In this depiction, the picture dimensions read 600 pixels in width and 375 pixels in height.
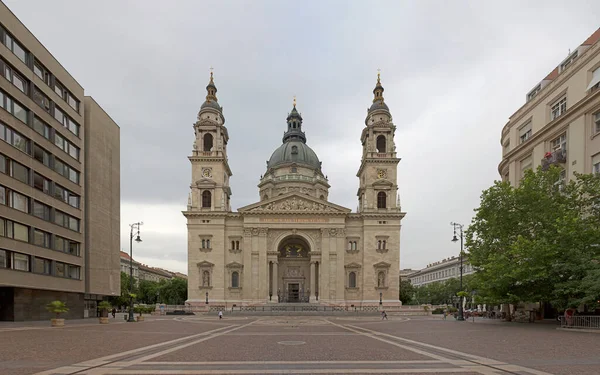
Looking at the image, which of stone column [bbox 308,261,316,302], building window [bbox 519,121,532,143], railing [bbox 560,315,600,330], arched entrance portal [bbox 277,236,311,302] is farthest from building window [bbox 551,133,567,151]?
arched entrance portal [bbox 277,236,311,302]

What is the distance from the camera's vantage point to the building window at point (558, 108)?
37.9 m

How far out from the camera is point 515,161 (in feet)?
152

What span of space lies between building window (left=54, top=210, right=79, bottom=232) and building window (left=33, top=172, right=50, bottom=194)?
254 centimetres

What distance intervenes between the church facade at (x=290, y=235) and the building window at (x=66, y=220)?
31.0 metres

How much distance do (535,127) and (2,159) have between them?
4559cm

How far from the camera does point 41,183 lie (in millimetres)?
38469

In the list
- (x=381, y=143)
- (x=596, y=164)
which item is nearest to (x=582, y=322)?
(x=596, y=164)

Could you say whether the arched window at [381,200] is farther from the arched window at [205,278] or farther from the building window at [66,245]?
the building window at [66,245]

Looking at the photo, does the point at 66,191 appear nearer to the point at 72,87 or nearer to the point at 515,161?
the point at 72,87

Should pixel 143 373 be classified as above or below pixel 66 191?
below

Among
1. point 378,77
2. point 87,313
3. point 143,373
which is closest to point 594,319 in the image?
point 143,373

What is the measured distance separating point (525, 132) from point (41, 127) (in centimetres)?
4565

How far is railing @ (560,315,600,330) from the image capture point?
25453 mm

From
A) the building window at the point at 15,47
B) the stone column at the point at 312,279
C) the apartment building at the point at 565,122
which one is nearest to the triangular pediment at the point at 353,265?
the stone column at the point at 312,279
